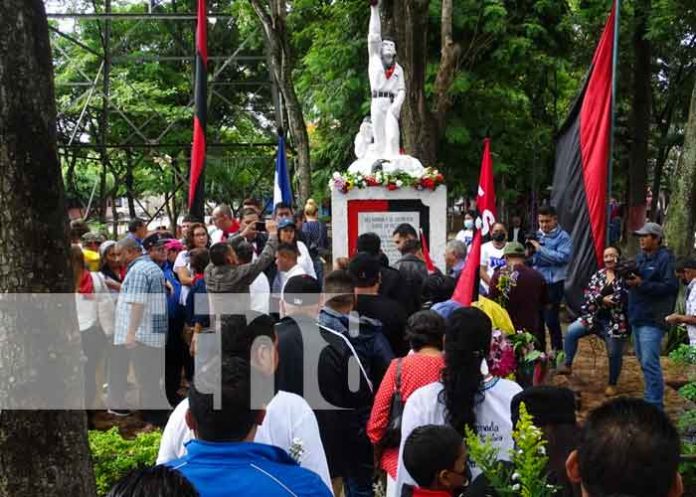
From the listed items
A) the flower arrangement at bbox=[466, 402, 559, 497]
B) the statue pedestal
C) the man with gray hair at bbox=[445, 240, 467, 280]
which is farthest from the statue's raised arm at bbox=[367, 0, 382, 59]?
the flower arrangement at bbox=[466, 402, 559, 497]

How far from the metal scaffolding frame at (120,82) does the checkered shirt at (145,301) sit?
28.4 ft

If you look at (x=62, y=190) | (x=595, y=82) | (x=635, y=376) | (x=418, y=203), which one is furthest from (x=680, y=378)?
(x=62, y=190)

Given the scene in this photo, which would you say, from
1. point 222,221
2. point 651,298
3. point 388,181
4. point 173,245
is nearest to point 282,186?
point 388,181

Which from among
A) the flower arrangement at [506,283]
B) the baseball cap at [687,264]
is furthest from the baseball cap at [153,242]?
the baseball cap at [687,264]

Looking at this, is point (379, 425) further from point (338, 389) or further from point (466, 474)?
point (466, 474)

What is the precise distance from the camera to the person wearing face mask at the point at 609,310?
7.02m

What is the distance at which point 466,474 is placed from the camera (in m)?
2.96

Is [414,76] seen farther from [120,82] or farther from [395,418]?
[395,418]

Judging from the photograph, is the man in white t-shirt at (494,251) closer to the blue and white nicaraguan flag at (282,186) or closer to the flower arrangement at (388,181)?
the flower arrangement at (388,181)

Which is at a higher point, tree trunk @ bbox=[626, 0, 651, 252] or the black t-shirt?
tree trunk @ bbox=[626, 0, 651, 252]

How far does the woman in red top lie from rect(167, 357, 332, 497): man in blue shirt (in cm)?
146

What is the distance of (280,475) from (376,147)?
10.2 meters

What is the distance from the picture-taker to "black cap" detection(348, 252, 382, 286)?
16.0 ft

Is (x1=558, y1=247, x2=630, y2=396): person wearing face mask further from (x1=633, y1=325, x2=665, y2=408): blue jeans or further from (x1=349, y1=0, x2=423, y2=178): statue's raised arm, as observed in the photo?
(x1=349, y1=0, x2=423, y2=178): statue's raised arm
